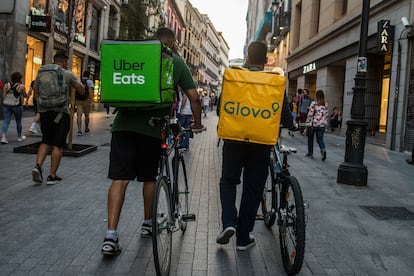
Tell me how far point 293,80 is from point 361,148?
26.1 m

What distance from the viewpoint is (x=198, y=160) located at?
30.2 feet

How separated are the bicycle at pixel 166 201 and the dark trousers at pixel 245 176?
42 cm

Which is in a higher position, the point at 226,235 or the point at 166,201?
the point at 166,201

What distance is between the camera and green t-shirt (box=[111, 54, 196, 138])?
341cm

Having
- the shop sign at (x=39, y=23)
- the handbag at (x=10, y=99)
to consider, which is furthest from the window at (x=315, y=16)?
the handbag at (x=10, y=99)

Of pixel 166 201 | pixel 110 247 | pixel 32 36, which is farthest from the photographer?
pixel 32 36

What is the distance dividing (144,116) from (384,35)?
40.6ft

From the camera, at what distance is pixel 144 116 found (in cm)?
343

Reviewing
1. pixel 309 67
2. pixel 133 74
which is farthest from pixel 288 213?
pixel 309 67

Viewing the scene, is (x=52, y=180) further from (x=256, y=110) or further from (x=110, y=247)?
(x=256, y=110)

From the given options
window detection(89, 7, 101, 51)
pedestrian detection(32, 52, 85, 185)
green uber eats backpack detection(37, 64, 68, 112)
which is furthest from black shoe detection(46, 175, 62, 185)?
window detection(89, 7, 101, 51)

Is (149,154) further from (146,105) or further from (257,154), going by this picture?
(257,154)

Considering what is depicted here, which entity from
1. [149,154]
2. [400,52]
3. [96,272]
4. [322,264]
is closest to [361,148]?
[322,264]

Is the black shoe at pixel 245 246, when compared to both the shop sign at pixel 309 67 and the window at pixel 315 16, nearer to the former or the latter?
the shop sign at pixel 309 67
